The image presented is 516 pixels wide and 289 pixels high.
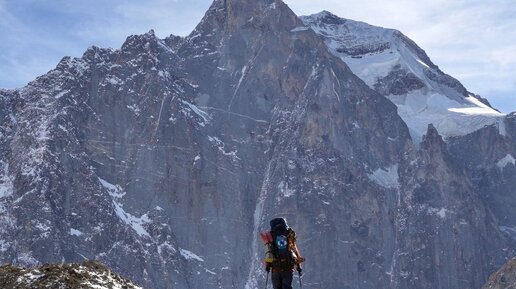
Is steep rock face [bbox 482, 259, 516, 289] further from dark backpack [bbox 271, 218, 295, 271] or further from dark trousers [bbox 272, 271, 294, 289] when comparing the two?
dark trousers [bbox 272, 271, 294, 289]

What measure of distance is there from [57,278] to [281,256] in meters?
5.91

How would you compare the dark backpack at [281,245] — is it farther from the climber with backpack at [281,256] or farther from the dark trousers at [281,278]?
the dark trousers at [281,278]

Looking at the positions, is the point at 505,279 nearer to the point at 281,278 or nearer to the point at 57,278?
the point at 281,278

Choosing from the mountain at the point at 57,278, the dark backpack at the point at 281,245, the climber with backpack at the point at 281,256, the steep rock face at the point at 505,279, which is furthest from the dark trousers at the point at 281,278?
the steep rock face at the point at 505,279

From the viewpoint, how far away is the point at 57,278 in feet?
108

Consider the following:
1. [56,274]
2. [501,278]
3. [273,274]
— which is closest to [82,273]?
[56,274]

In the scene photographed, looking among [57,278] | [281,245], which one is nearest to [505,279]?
[281,245]

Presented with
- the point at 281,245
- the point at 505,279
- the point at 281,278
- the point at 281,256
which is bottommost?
the point at 281,278

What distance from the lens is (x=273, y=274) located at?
33.3 m

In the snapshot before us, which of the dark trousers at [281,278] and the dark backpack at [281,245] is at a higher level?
the dark backpack at [281,245]

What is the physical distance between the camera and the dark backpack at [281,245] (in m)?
33.2

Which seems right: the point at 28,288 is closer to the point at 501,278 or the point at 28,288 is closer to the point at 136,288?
the point at 136,288

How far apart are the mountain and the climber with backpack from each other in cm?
424

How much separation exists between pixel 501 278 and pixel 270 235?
10594cm
